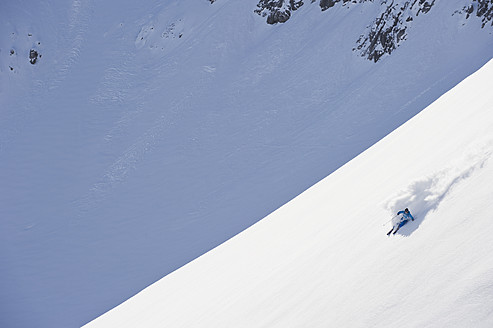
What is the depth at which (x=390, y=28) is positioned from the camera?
104 ft

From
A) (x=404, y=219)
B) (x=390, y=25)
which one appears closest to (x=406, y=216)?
(x=404, y=219)

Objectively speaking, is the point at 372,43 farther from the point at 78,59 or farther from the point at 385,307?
the point at 385,307

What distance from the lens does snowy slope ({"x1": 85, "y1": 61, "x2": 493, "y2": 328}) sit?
4.38 meters

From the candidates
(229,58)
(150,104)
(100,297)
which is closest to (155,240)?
(100,297)

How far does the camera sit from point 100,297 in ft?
80.1

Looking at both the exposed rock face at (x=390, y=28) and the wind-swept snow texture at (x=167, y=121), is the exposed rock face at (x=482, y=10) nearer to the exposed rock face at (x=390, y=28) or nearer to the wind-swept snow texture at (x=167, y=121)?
the wind-swept snow texture at (x=167, y=121)

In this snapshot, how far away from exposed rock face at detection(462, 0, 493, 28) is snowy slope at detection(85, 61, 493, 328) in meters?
21.8

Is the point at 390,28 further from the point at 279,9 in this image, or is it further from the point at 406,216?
the point at 406,216

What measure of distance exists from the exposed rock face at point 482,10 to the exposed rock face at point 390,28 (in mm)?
2390

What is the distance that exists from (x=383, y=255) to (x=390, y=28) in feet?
95.0

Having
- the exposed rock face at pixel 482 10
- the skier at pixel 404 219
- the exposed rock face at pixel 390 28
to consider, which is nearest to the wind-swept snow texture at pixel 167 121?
the exposed rock face at pixel 482 10

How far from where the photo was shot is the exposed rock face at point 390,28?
3128 cm

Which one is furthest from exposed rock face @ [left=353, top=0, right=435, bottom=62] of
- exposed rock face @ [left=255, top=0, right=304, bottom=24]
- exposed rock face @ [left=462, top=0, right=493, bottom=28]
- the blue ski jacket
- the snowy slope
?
the blue ski jacket

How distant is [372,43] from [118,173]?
1819 cm
